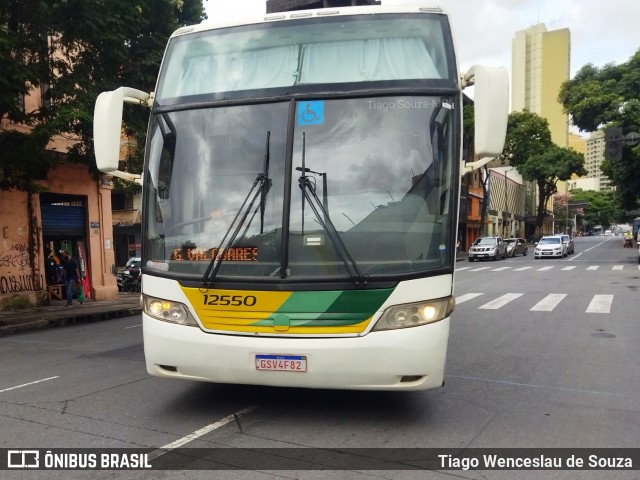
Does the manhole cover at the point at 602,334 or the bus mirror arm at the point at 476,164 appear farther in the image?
the manhole cover at the point at 602,334

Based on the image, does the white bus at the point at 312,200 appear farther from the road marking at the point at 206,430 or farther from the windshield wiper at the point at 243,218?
the road marking at the point at 206,430

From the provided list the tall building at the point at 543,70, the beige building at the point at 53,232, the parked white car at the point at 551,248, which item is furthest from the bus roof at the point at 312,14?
the tall building at the point at 543,70

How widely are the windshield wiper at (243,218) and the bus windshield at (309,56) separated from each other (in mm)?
854

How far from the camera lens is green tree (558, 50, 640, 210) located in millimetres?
27922

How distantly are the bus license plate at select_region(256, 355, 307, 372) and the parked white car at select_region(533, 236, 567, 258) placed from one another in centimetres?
3480

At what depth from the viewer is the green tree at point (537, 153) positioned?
5019 cm

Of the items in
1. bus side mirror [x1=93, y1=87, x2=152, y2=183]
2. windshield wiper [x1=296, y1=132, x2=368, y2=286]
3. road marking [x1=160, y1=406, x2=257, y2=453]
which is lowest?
road marking [x1=160, y1=406, x2=257, y2=453]

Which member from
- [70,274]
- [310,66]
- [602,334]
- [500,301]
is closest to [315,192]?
[310,66]

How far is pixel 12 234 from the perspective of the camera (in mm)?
15172

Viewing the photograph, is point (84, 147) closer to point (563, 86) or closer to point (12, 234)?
point (12, 234)

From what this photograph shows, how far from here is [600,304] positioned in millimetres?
13016

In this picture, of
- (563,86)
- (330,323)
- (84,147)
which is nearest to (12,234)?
(84,147)

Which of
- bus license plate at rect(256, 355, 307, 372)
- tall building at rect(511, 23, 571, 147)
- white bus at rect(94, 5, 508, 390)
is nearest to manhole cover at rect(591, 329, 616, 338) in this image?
white bus at rect(94, 5, 508, 390)

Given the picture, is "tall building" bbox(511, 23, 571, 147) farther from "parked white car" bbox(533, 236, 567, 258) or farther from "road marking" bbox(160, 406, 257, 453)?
"road marking" bbox(160, 406, 257, 453)
